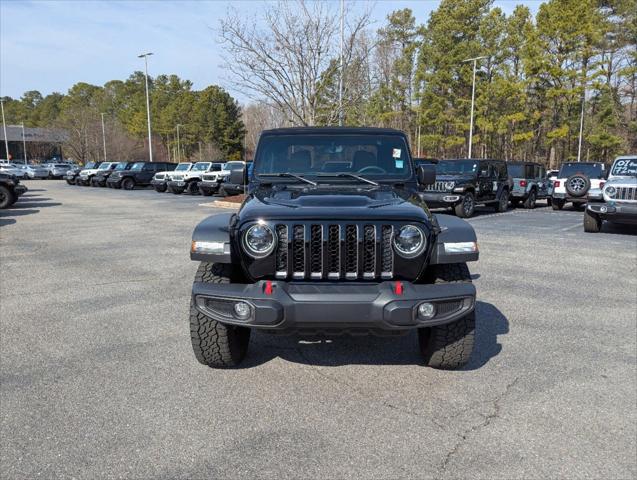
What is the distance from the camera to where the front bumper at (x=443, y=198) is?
1423cm

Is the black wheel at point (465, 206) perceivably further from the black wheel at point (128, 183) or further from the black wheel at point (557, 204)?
the black wheel at point (128, 183)

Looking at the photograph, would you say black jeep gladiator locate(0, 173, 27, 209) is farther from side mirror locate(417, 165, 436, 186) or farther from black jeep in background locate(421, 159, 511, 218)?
side mirror locate(417, 165, 436, 186)

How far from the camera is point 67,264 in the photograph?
26.2 ft

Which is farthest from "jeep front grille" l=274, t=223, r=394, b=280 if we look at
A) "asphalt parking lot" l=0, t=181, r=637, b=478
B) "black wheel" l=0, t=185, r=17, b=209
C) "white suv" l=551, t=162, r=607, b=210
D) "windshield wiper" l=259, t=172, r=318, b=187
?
"black wheel" l=0, t=185, r=17, b=209

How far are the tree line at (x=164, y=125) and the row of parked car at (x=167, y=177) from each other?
29.5 metres

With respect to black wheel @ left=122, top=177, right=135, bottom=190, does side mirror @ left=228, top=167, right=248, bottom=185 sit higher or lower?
higher

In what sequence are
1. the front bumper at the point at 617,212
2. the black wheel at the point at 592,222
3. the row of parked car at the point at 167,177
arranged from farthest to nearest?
the row of parked car at the point at 167,177 < the black wheel at the point at 592,222 < the front bumper at the point at 617,212

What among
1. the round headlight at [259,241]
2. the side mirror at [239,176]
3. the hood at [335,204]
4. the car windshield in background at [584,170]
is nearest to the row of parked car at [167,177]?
the car windshield in background at [584,170]

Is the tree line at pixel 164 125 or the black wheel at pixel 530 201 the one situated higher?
the tree line at pixel 164 125

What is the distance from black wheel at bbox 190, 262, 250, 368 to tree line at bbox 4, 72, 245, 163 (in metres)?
64.3

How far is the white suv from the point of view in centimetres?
1597

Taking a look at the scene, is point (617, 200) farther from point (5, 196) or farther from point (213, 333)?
point (5, 196)

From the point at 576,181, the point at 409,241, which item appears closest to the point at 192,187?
the point at 576,181

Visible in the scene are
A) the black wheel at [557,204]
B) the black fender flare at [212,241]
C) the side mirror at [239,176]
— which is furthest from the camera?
the black wheel at [557,204]
